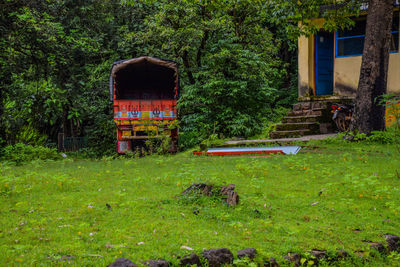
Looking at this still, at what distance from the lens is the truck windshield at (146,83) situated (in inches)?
647

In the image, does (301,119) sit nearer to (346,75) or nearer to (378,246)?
(346,75)

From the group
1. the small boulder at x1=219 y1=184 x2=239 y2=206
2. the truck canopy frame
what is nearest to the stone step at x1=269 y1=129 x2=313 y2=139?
the truck canopy frame

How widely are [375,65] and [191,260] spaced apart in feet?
31.0

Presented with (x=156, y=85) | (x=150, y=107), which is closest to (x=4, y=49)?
(x=150, y=107)

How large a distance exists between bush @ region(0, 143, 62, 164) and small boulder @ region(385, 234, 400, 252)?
11232 millimetres

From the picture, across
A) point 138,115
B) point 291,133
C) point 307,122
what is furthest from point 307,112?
point 138,115

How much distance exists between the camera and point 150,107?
47.0 ft

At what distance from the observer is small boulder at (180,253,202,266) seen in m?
3.18

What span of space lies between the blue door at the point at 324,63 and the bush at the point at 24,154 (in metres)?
10.5

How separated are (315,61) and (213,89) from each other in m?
4.29

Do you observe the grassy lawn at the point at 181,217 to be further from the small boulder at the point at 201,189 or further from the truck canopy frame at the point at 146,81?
the truck canopy frame at the point at 146,81

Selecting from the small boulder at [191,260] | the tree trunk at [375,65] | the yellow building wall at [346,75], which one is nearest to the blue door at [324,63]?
the yellow building wall at [346,75]

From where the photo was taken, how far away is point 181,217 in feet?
14.3

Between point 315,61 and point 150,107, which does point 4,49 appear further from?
point 315,61
